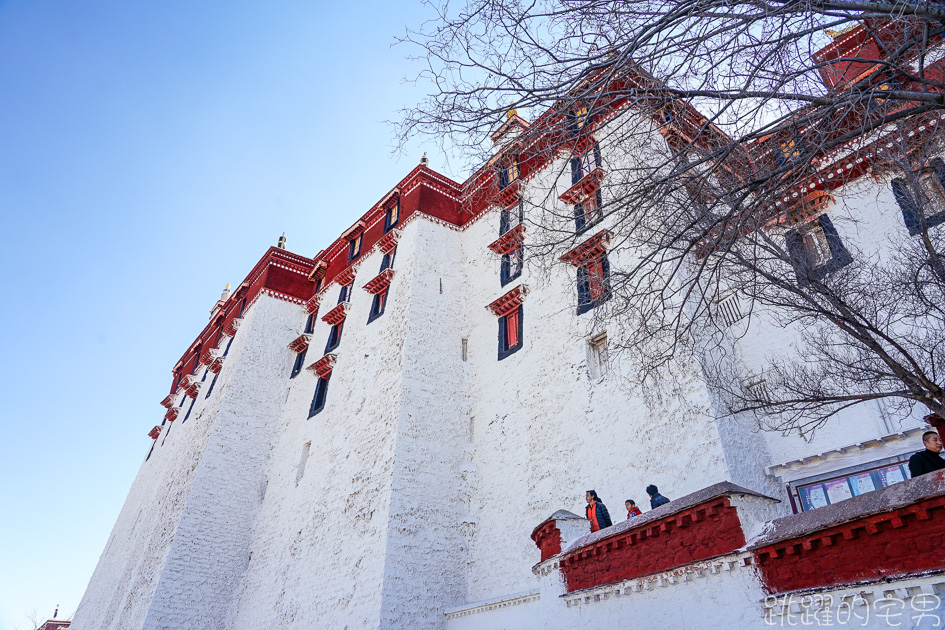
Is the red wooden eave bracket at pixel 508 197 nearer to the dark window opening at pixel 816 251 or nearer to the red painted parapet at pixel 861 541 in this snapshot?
the dark window opening at pixel 816 251

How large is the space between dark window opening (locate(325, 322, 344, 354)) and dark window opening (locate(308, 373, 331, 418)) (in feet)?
3.29

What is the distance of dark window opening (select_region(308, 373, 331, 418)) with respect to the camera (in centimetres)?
1593

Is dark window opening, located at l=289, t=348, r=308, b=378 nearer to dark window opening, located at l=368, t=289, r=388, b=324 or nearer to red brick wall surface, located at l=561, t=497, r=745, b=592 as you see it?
dark window opening, located at l=368, t=289, r=388, b=324

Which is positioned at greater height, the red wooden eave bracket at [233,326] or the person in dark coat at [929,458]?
the red wooden eave bracket at [233,326]

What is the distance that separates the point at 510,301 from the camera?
13.6 meters

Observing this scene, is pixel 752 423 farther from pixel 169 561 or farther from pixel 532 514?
pixel 169 561

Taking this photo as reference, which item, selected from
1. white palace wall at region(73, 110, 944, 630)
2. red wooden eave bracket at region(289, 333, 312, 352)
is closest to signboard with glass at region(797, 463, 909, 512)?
white palace wall at region(73, 110, 944, 630)

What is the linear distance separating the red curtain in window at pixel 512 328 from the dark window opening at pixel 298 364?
25.9 ft

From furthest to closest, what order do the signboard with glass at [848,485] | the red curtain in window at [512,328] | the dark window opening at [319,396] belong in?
the dark window opening at [319,396], the red curtain in window at [512,328], the signboard with glass at [848,485]

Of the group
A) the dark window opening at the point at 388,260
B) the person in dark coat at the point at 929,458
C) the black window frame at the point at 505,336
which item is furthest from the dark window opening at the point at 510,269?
the person in dark coat at the point at 929,458

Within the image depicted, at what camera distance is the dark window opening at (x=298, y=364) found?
18.6 meters

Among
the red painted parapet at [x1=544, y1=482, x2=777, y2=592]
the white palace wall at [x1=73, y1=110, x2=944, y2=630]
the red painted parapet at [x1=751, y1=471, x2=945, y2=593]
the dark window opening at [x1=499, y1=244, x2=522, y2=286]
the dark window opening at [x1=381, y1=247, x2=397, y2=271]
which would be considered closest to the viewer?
the red painted parapet at [x1=751, y1=471, x2=945, y2=593]

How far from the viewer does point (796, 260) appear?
22.9ft

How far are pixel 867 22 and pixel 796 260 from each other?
282 centimetres
